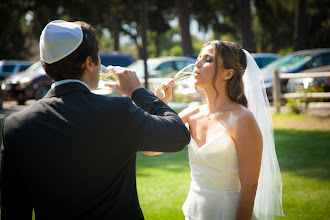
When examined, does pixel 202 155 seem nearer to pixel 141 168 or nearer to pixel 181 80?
pixel 181 80

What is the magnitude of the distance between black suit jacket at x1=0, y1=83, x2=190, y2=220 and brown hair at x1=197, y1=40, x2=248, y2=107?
1135mm

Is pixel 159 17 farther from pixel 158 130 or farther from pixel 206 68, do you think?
pixel 158 130

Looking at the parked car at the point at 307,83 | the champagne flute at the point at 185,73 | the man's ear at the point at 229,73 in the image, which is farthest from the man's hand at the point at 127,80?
the parked car at the point at 307,83

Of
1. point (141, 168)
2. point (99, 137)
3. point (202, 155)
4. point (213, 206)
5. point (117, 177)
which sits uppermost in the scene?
point (99, 137)

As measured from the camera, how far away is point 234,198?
2.84m

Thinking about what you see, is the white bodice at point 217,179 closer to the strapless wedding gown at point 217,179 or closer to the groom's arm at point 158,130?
the strapless wedding gown at point 217,179

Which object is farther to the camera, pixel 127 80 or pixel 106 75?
pixel 106 75

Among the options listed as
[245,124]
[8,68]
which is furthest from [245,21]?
[245,124]

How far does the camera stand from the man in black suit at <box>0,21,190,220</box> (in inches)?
72.1

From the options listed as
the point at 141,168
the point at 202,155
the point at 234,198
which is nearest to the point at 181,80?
the point at 202,155

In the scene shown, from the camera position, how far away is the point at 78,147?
182cm

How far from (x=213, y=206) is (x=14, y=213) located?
1.37 m

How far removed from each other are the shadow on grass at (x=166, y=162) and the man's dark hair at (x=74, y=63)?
5.62 m

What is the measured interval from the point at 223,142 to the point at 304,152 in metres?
6.23
